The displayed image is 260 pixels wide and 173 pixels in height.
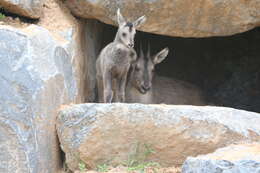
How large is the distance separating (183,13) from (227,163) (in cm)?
370

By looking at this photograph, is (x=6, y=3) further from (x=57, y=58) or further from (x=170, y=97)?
(x=170, y=97)

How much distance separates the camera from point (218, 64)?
10703mm

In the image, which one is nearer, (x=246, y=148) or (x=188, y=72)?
(x=246, y=148)

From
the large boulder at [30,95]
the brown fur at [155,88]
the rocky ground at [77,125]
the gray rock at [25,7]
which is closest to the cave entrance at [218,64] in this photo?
the brown fur at [155,88]

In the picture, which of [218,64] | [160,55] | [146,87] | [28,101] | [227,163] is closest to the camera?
[227,163]

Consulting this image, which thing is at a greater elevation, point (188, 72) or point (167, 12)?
point (167, 12)

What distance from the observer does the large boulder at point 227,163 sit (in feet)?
16.8

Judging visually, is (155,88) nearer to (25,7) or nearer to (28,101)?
(25,7)

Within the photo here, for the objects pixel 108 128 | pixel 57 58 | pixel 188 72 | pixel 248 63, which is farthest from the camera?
pixel 188 72

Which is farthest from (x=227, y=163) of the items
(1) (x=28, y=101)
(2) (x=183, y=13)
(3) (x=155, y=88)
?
(3) (x=155, y=88)

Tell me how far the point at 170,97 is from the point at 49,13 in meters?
3.48

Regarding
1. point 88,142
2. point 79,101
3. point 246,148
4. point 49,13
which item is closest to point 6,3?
point 49,13

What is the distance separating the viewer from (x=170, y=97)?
10336mm

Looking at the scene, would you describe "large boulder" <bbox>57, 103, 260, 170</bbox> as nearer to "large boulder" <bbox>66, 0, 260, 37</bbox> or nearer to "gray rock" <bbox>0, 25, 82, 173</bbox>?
"gray rock" <bbox>0, 25, 82, 173</bbox>
